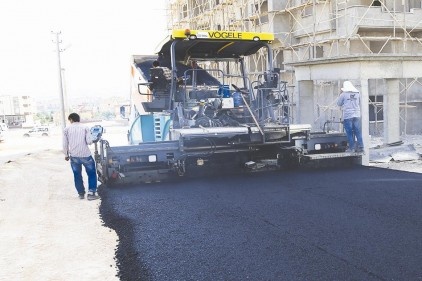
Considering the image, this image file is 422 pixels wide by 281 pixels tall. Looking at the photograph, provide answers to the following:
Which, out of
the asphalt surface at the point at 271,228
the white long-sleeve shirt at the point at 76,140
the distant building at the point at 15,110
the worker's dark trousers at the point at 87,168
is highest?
the distant building at the point at 15,110

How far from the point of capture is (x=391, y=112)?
13.4 meters

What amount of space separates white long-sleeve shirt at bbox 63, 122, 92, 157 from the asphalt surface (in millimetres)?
813

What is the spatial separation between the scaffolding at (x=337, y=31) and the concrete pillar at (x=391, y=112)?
3182 mm

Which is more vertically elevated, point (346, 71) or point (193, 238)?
point (346, 71)

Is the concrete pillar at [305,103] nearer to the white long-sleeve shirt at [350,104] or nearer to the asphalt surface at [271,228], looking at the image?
the white long-sleeve shirt at [350,104]

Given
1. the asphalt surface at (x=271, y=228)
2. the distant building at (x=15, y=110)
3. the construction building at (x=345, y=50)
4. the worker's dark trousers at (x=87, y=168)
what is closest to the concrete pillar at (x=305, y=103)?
the construction building at (x=345, y=50)

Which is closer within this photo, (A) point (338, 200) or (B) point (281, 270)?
(B) point (281, 270)

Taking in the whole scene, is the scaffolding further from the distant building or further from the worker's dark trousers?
the distant building

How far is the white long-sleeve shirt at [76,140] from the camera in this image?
6.83m

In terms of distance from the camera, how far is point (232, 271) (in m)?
3.71

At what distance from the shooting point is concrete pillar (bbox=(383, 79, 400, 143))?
13070 mm

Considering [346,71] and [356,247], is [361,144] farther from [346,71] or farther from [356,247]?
[356,247]

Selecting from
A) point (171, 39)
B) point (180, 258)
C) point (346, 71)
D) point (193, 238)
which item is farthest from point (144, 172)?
point (346, 71)

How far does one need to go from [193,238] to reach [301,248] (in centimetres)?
111
